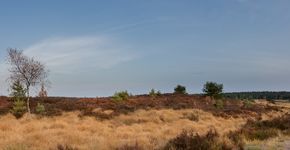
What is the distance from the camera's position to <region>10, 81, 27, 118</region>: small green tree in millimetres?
34969

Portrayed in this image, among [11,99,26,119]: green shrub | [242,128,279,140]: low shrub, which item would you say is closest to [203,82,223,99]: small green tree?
[11,99,26,119]: green shrub

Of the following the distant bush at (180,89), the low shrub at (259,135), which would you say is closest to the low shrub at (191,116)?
the low shrub at (259,135)

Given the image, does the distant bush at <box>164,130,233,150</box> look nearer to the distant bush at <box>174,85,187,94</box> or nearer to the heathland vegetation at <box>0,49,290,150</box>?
the heathland vegetation at <box>0,49,290,150</box>

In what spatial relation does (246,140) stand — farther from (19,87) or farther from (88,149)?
(19,87)

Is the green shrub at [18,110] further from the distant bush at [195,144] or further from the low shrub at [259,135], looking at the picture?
the distant bush at [195,144]

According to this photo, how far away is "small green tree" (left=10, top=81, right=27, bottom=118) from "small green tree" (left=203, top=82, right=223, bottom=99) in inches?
1112

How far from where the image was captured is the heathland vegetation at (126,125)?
13.9 meters

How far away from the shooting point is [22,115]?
34.3 m

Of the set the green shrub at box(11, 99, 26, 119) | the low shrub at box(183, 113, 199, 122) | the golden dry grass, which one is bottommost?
the golden dry grass

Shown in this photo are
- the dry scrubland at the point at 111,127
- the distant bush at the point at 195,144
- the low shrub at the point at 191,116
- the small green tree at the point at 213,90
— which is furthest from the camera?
the small green tree at the point at 213,90

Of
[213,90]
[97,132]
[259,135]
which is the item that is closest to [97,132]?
[97,132]

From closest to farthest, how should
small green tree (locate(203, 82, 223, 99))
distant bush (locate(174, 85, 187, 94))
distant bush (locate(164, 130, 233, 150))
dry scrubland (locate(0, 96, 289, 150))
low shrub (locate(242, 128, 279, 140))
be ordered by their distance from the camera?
1. distant bush (locate(164, 130, 233, 150))
2. dry scrubland (locate(0, 96, 289, 150))
3. low shrub (locate(242, 128, 279, 140))
4. small green tree (locate(203, 82, 223, 99))
5. distant bush (locate(174, 85, 187, 94))

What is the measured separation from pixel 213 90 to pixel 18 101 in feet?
100

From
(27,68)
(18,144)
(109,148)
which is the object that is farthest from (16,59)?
(109,148)
